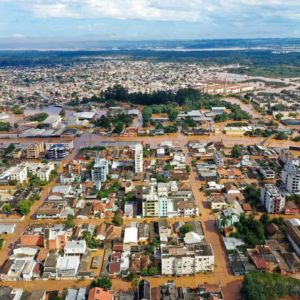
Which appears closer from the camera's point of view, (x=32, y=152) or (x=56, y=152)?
(x=56, y=152)

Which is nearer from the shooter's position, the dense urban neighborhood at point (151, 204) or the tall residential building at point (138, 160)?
the dense urban neighborhood at point (151, 204)

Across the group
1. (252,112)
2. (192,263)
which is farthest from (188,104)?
(192,263)

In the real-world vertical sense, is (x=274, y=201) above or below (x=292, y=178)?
below

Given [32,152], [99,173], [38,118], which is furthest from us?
[38,118]

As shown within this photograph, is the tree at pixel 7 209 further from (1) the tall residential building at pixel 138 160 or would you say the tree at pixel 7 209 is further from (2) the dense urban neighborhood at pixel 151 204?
(1) the tall residential building at pixel 138 160

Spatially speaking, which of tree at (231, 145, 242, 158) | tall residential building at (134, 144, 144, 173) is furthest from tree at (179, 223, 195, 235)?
tree at (231, 145, 242, 158)

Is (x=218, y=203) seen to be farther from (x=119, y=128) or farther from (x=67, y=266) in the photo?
(x=119, y=128)

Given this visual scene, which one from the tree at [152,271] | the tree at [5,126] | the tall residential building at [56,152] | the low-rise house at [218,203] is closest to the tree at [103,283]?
the tree at [152,271]

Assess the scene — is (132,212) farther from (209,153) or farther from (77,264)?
(209,153)

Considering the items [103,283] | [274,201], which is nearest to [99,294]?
[103,283]
